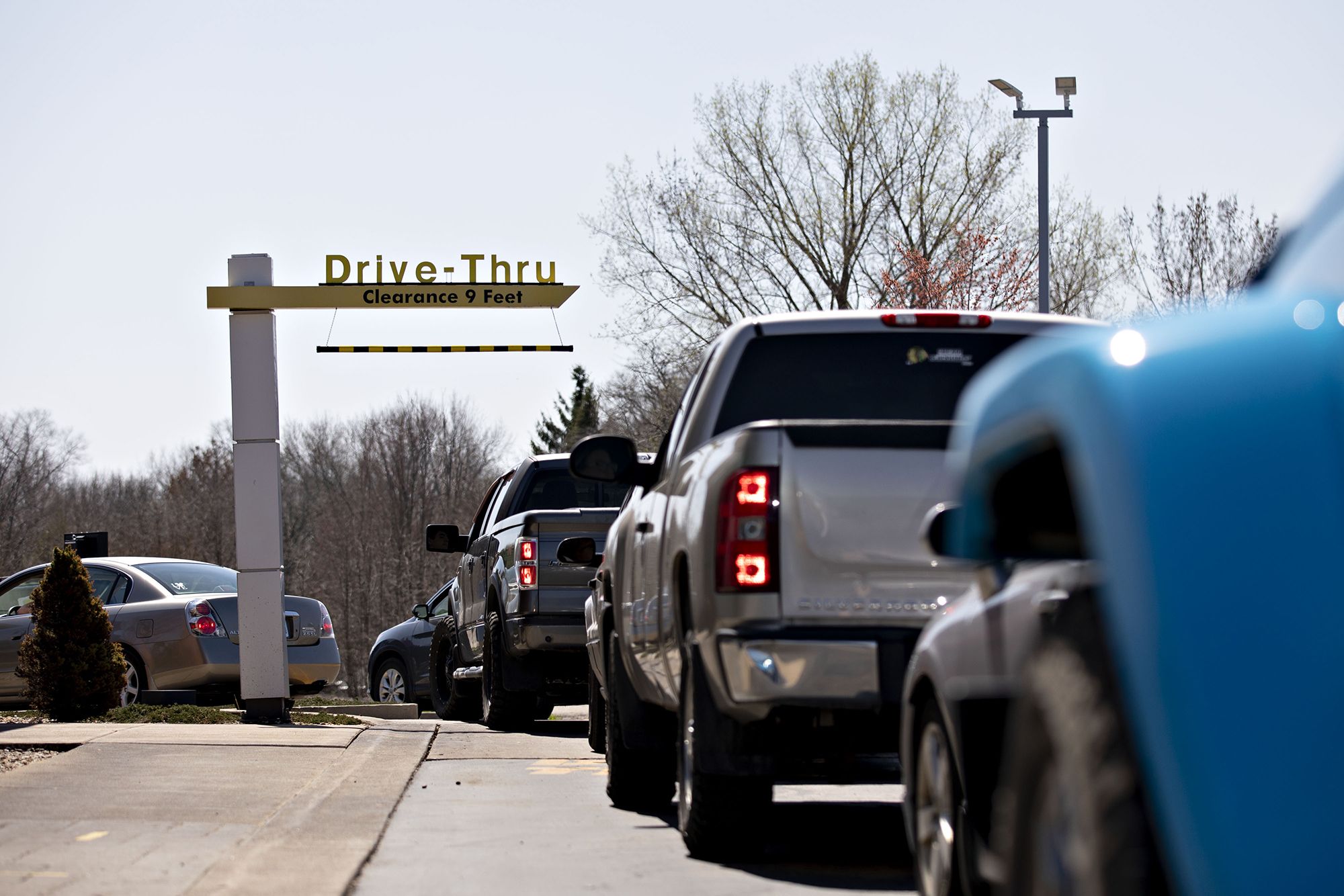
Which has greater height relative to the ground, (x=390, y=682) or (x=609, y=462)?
(x=609, y=462)

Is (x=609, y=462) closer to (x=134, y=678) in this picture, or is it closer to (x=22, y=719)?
(x=22, y=719)

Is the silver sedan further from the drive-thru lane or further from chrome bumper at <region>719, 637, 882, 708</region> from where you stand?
chrome bumper at <region>719, 637, 882, 708</region>

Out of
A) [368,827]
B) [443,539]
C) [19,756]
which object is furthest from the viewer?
[443,539]

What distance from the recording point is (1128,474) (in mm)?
2254

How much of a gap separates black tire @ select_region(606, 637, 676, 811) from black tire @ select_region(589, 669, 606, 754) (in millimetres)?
1266

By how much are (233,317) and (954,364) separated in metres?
9.41

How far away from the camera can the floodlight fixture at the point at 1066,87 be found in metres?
23.6

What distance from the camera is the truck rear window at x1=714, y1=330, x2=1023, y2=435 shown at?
6.56 meters

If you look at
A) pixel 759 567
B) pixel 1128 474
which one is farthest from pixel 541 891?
pixel 1128 474

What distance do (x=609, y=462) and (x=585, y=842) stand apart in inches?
66.6

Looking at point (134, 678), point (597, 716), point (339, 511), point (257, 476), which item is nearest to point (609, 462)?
point (597, 716)

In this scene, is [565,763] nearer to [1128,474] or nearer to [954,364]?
[954,364]

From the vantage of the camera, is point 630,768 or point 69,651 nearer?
point 630,768

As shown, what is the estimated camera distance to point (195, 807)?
7637 millimetres
